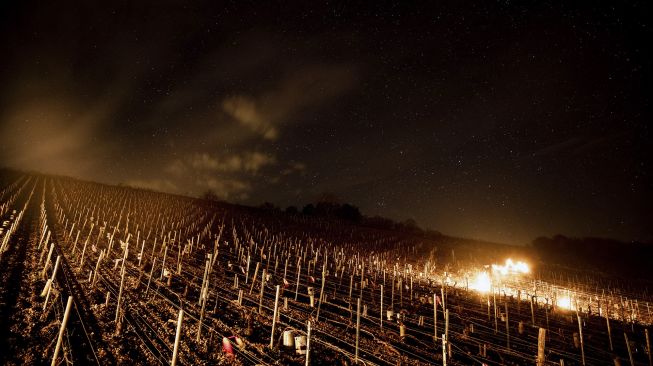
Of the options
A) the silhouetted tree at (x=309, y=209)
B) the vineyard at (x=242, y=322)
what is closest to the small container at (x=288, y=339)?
the vineyard at (x=242, y=322)

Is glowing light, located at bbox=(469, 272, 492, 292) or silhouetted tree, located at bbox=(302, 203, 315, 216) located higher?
silhouetted tree, located at bbox=(302, 203, 315, 216)

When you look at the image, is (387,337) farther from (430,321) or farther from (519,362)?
(519,362)

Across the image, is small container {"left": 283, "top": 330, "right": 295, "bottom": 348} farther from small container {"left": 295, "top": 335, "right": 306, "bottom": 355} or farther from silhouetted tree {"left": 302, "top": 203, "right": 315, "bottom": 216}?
silhouetted tree {"left": 302, "top": 203, "right": 315, "bottom": 216}

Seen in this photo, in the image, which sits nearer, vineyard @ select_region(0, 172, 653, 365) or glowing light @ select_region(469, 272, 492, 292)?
vineyard @ select_region(0, 172, 653, 365)

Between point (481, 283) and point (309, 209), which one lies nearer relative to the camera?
point (481, 283)

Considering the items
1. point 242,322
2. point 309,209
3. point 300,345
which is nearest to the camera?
point 300,345

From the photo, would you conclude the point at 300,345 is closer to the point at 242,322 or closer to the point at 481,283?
the point at 242,322

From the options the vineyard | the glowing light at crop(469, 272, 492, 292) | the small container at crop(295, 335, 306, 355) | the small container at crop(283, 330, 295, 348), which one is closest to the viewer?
the vineyard

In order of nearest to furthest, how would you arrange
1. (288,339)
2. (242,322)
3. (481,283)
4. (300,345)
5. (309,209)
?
(300,345), (288,339), (242,322), (481,283), (309,209)

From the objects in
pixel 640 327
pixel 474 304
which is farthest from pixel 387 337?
pixel 640 327

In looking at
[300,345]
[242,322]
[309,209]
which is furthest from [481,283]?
[309,209]

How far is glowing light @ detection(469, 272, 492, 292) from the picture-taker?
2378 cm

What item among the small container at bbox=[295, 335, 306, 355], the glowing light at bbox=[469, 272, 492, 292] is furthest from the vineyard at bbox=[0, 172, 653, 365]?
the glowing light at bbox=[469, 272, 492, 292]

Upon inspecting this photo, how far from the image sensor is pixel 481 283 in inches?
1039
